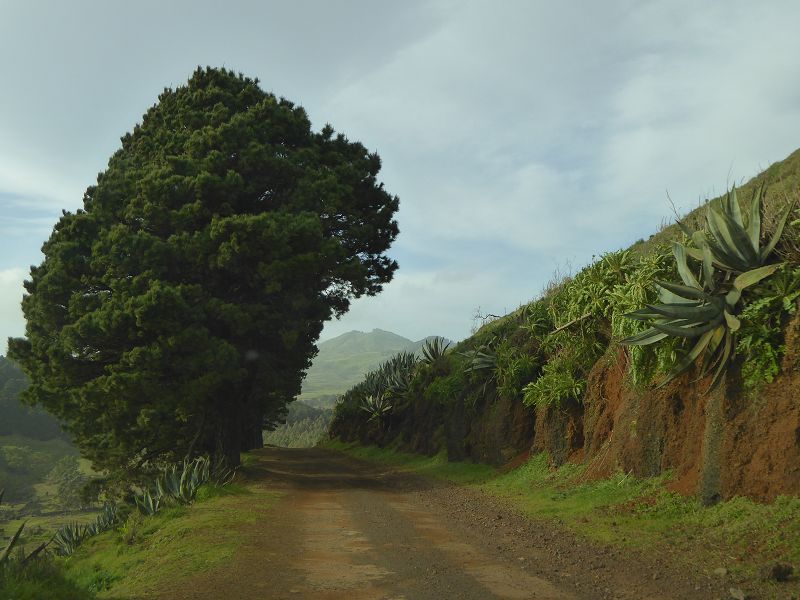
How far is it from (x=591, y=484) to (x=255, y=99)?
16.2 m

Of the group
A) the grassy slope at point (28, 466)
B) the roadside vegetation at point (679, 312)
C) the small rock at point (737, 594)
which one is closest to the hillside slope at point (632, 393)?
the roadside vegetation at point (679, 312)

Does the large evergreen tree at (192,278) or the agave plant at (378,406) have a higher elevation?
the large evergreen tree at (192,278)

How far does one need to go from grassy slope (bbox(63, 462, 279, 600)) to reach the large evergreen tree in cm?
394

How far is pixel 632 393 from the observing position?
36.8 ft

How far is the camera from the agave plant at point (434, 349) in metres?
27.1

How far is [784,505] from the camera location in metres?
6.92

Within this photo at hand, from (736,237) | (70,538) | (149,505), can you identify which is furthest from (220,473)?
(736,237)

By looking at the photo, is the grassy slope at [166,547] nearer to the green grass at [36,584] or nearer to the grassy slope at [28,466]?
the green grass at [36,584]

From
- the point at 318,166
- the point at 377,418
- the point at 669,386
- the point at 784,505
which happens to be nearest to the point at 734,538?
the point at 784,505

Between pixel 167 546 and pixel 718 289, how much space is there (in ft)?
29.1

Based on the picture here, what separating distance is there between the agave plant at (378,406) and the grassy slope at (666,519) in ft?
54.1

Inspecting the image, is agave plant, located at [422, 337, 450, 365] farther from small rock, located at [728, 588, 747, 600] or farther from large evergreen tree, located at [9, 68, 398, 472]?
small rock, located at [728, 588, 747, 600]

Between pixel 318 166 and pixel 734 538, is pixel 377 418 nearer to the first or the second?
pixel 318 166

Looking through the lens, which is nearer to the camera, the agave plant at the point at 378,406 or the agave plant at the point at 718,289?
the agave plant at the point at 718,289
